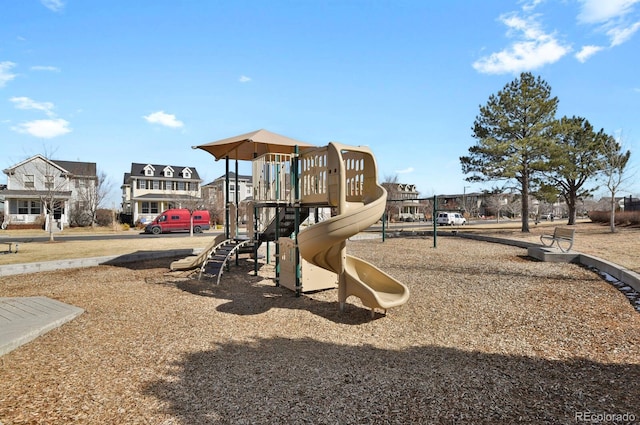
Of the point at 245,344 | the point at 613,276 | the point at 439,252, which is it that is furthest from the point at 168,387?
the point at 439,252

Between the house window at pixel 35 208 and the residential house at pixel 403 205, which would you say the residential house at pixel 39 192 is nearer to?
the house window at pixel 35 208

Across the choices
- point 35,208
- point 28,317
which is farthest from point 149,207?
point 28,317

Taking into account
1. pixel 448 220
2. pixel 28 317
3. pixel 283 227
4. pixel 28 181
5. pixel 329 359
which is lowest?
pixel 329 359

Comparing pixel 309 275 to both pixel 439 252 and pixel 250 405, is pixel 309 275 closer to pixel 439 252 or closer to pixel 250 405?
pixel 250 405

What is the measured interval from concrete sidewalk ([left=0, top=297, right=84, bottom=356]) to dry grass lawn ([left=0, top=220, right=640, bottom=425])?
0.66ft

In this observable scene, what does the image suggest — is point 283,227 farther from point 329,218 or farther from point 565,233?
point 565,233

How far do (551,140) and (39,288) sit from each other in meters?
26.8

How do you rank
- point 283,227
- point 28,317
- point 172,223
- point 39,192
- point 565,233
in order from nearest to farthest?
point 28,317 → point 283,227 → point 565,233 → point 172,223 → point 39,192

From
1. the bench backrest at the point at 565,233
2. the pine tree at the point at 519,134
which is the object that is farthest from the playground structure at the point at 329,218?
the pine tree at the point at 519,134

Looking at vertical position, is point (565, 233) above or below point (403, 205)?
below

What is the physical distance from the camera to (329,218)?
6.66 meters

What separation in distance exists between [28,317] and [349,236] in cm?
546

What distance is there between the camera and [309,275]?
8.48m

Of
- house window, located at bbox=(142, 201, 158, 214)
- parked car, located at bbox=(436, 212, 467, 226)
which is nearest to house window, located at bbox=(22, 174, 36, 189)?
house window, located at bbox=(142, 201, 158, 214)
